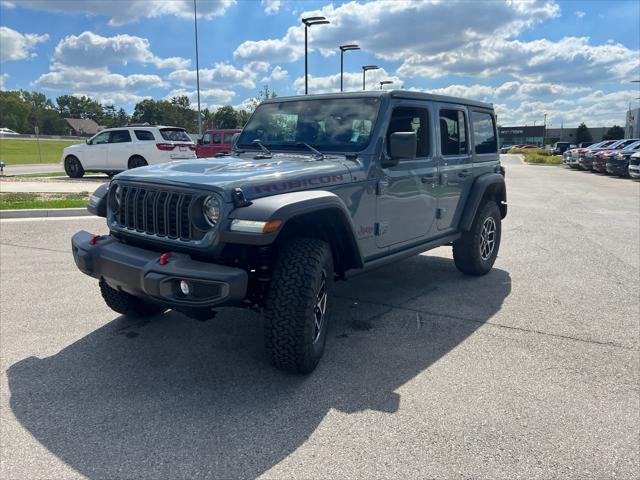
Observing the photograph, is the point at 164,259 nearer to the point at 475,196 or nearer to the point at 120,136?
the point at 475,196

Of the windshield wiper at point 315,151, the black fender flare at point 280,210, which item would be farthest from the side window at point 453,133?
the black fender flare at point 280,210

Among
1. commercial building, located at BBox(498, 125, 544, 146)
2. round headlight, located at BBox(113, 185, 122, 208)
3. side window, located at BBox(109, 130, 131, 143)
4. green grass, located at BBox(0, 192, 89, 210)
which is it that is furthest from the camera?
commercial building, located at BBox(498, 125, 544, 146)

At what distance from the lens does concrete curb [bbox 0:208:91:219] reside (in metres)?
8.85

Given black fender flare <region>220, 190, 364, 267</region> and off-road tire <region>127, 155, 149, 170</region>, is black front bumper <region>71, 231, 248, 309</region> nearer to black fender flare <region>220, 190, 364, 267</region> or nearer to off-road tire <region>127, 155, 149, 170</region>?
black fender flare <region>220, 190, 364, 267</region>

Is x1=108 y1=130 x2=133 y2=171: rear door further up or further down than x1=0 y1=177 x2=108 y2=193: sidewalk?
further up

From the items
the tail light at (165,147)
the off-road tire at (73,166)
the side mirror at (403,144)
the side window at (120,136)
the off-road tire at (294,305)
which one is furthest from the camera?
the off-road tire at (73,166)

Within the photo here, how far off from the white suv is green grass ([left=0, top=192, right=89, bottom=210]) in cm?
432

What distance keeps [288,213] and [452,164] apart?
2.64 meters

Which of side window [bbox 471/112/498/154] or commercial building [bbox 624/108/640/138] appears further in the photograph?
commercial building [bbox 624/108/640/138]

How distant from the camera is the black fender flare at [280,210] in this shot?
2.88 m

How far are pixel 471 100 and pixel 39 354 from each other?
4.74 m

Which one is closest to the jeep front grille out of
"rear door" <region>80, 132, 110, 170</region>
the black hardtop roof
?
the black hardtop roof

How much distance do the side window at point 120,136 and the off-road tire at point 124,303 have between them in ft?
40.0

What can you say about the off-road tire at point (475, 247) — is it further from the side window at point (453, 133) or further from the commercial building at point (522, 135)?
the commercial building at point (522, 135)
